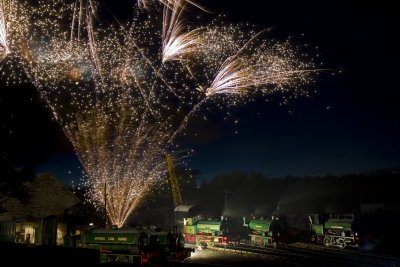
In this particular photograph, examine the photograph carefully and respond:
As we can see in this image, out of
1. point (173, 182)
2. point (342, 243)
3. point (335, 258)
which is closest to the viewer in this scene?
point (335, 258)

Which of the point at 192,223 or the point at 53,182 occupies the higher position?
the point at 53,182

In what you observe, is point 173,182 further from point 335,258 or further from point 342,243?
point 335,258

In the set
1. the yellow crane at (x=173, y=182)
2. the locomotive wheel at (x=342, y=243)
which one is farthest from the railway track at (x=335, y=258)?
the yellow crane at (x=173, y=182)

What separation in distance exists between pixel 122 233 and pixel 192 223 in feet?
40.8

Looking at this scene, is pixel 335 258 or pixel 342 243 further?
pixel 342 243

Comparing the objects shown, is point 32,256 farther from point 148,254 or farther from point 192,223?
point 192,223

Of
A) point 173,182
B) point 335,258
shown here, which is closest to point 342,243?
point 335,258

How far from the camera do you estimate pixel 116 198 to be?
2752 centimetres

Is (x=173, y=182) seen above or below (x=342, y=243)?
above

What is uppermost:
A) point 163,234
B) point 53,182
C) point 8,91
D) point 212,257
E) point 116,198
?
point 8,91

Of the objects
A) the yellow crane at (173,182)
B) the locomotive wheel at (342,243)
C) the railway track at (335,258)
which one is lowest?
the railway track at (335,258)

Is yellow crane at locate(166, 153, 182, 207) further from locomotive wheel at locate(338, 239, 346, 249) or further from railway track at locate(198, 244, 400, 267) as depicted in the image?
locomotive wheel at locate(338, 239, 346, 249)

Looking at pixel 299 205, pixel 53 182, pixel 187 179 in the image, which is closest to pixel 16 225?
pixel 53 182

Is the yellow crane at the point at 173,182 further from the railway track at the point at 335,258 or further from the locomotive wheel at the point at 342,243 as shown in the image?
the locomotive wheel at the point at 342,243
